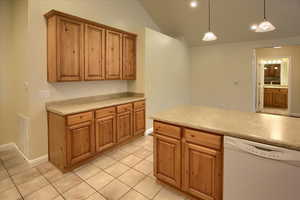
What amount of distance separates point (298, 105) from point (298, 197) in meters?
6.39

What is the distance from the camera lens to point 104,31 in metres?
3.29

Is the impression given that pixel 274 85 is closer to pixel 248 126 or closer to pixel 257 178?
pixel 248 126

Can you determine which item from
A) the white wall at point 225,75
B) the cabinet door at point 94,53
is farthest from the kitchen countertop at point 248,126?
the white wall at point 225,75

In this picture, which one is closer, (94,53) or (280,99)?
(94,53)

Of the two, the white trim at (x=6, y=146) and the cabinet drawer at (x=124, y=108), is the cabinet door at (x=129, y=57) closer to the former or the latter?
the cabinet drawer at (x=124, y=108)

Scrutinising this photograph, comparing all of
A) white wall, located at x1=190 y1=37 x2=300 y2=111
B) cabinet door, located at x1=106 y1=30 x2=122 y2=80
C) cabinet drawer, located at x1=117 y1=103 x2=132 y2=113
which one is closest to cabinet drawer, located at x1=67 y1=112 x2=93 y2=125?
cabinet drawer, located at x1=117 y1=103 x2=132 y2=113

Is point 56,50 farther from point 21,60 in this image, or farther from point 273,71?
point 273,71

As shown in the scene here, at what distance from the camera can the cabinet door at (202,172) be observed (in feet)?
5.53

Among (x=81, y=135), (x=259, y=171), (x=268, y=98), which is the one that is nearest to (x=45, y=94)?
(x=81, y=135)

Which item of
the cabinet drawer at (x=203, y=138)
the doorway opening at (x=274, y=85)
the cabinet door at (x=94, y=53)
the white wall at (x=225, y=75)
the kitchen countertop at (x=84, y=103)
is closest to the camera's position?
the cabinet drawer at (x=203, y=138)

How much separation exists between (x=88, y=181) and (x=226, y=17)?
4745 millimetres

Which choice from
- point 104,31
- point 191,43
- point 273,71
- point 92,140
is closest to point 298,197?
point 92,140

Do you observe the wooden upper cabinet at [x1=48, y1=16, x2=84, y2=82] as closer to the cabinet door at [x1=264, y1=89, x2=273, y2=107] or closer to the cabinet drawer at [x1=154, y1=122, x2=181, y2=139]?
the cabinet drawer at [x1=154, y1=122, x2=181, y2=139]

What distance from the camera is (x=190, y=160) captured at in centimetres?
187
